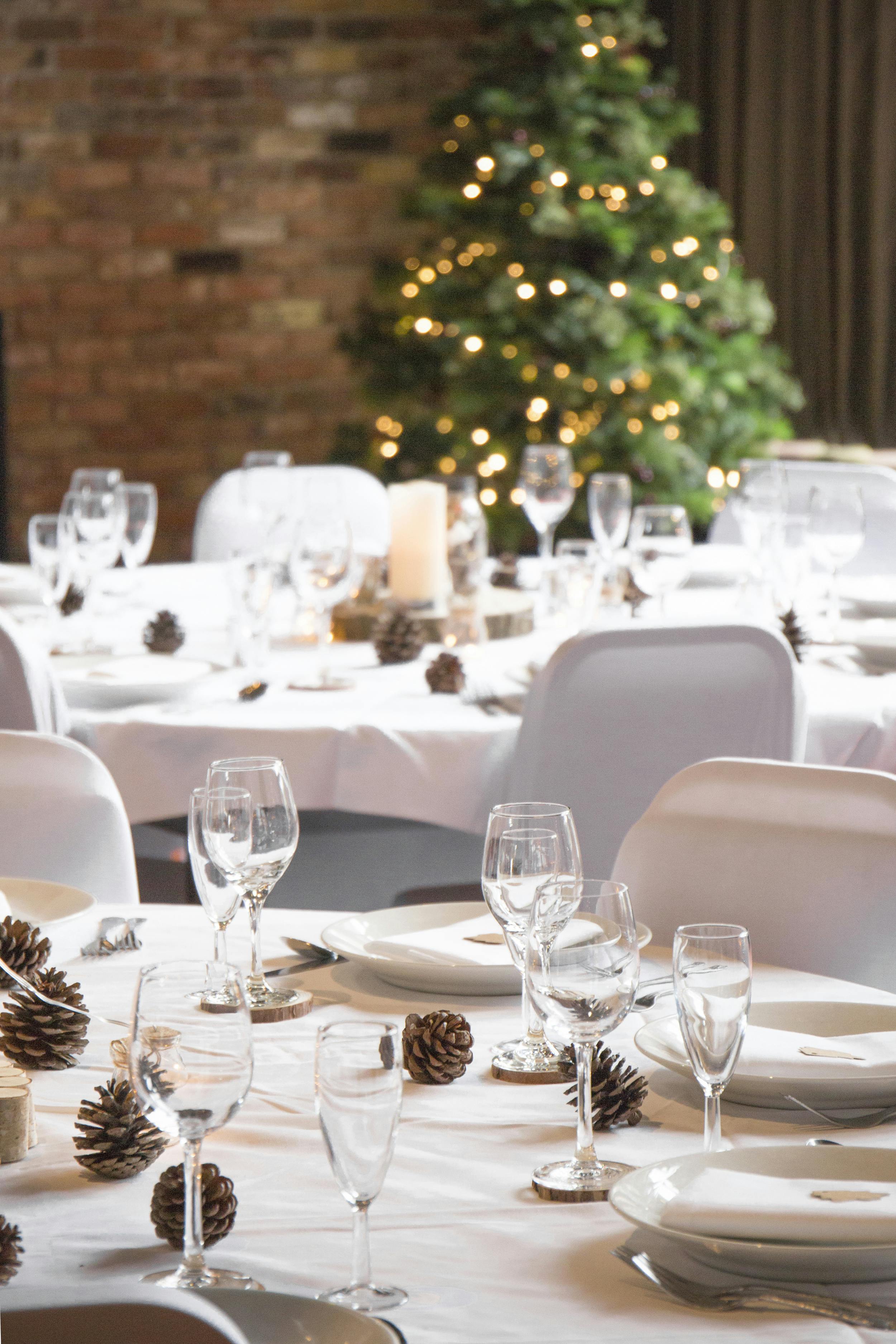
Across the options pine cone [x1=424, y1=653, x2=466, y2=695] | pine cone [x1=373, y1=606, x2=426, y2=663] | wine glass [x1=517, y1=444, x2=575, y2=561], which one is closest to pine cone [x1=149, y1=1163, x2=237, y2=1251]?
pine cone [x1=424, y1=653, x2=466, y2=695]

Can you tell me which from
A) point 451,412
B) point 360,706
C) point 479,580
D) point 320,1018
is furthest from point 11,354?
point 320,1018

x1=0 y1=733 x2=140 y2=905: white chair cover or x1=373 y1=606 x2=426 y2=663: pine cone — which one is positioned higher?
x1=373 y1=606 x2=426 y2=663: pine cone

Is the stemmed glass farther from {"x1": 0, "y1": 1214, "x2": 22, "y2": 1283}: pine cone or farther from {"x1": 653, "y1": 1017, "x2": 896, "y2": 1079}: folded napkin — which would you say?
{"x1": 0, "y1": 1214, "x2": 22, "y2": 1283}: pine cone

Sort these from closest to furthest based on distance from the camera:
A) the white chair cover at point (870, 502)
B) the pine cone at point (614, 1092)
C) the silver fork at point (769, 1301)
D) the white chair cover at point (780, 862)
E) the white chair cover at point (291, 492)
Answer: the silver fork at point (769, 1301) → the pine cone at point (614, 1092) → the white chair cover at point (780, 862) → the white chair cover at point (870, 502) → the white chair cover at point (291, 492)

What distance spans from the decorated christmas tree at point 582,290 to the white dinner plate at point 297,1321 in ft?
15.3

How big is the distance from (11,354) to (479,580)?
3.48 m

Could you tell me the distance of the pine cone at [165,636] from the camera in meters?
2.79

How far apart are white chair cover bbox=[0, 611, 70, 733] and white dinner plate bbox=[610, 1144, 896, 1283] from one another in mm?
1506

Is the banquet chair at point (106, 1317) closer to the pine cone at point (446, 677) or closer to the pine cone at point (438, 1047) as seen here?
the pine cone at point (438, 1047)

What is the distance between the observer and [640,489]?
555cm

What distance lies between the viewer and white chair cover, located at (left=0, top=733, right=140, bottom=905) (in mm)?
1832

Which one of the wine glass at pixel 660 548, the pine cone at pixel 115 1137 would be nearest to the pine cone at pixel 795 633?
the wine glass at pixel 660 548

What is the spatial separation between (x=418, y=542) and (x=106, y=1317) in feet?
7.50

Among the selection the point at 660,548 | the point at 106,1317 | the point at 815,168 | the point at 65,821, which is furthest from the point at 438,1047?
the point at 815,168
